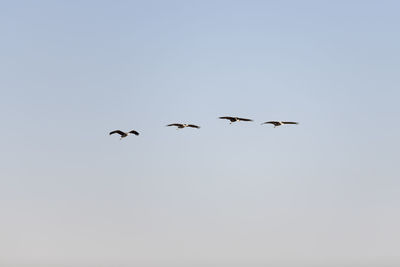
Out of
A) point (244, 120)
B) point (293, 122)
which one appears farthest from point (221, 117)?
point (293, 122)

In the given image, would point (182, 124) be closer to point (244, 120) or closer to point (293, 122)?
point (244, 120)

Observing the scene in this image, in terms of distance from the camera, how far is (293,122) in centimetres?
19900

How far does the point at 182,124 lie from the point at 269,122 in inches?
1094

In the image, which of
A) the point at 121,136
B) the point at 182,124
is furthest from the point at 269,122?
the point at 121,136

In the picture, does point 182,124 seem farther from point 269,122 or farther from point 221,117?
point 269,122

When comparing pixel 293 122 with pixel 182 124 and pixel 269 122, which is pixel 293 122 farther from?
pixel 182 124

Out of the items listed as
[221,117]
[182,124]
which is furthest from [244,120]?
[182,124]

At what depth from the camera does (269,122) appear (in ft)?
650

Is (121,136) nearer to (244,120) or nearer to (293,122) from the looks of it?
(244,120)

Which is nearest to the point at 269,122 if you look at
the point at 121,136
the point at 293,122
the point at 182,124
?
the point at 293,122

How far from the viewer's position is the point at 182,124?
650ft

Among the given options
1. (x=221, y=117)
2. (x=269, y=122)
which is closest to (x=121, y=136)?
(x=221, y=117)

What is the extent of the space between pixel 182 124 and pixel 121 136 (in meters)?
20.6

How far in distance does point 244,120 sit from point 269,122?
8.01 meters
